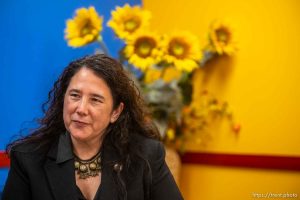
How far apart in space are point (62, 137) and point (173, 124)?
50.4 inches

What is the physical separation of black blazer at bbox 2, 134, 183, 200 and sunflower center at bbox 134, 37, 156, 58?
3.33 ft

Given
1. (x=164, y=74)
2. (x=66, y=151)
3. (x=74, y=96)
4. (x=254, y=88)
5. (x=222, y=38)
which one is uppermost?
(x=222, y=38)

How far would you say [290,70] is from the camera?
8.73ft

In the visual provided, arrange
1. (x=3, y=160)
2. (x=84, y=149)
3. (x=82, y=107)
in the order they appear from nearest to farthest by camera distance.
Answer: (x=82, y=107) < (x=84, y=149) < (x=3, y=160)

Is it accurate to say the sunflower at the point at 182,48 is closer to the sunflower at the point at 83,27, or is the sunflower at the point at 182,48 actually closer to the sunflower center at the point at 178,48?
the sunflower center at the point at 178,48

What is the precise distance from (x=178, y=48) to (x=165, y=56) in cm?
13

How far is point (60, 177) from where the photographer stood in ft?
5.08

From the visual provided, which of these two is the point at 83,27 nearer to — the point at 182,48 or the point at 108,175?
the point at 182,48

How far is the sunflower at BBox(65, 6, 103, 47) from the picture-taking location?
2.52 metres

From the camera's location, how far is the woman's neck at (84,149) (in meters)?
1.64

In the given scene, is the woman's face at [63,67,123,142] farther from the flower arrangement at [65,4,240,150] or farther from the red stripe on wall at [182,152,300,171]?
the red stripe on wall at [182,152,300,171]

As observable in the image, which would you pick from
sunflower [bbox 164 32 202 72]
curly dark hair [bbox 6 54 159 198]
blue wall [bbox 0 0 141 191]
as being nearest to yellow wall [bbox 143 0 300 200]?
sunflower [bbox 164 32 202 72]

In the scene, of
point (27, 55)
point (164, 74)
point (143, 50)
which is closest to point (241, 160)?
point (164, 74)

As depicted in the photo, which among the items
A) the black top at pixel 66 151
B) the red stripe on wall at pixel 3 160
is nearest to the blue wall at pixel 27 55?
the red stripe on wall at pixel 3 160
